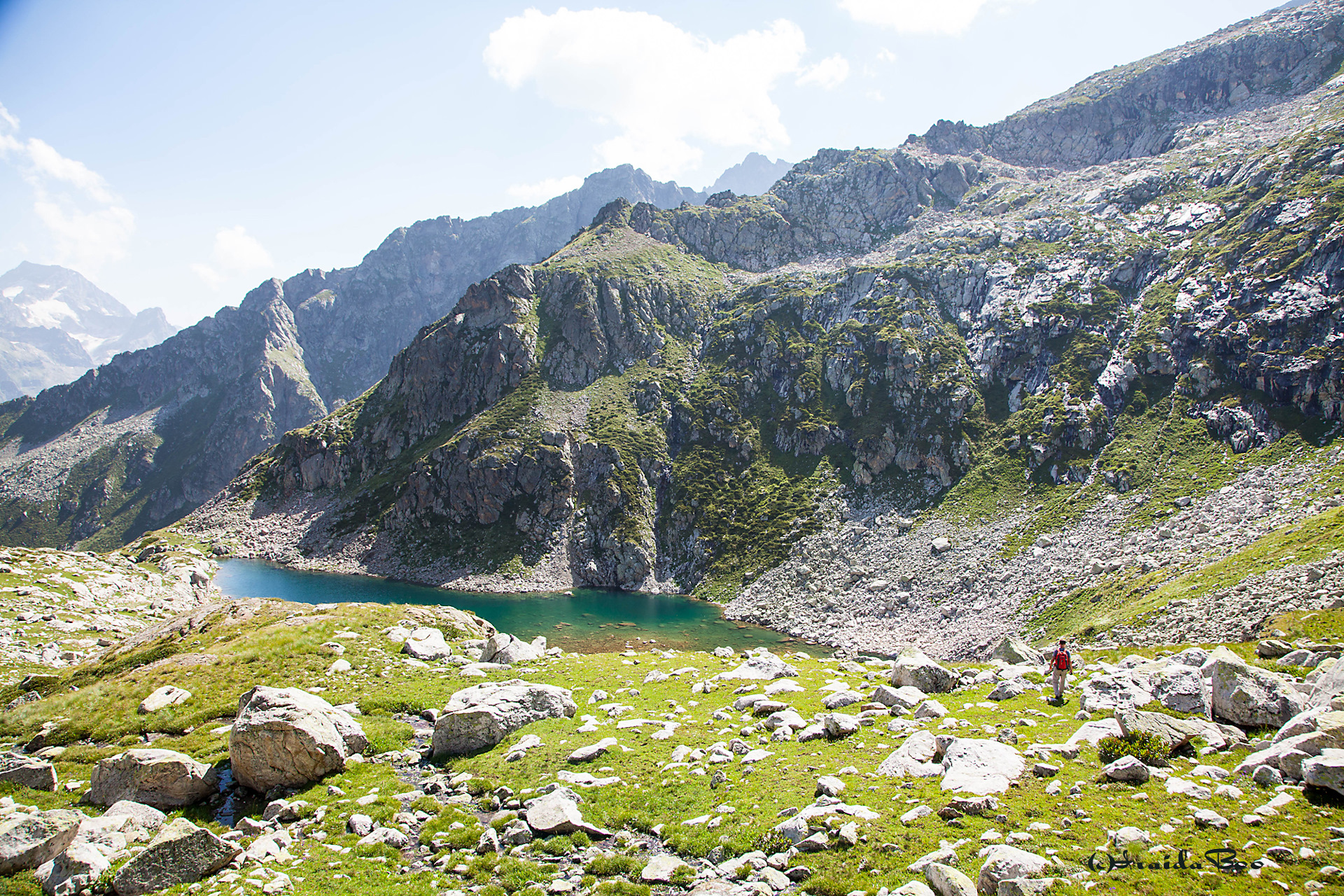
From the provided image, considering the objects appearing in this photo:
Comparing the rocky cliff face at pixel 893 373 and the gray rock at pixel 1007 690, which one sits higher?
the rocky cliff face at pixel 893 373

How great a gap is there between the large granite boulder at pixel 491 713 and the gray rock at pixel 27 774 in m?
10.5

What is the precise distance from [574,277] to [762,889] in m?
173

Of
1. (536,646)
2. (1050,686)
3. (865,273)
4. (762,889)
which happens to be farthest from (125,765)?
(865,273)

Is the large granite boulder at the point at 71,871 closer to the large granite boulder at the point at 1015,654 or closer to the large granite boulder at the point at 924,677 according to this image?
the large granite boulder at the point at 924,677

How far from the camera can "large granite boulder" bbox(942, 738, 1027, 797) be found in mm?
14016

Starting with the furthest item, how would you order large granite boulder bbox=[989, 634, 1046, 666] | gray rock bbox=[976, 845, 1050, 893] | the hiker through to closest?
large granite boulder bbox=[989, 634, 1046, 666], the hiker, gray rock bbox=[976, 845, 1050, 893]

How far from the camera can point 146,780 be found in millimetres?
15875

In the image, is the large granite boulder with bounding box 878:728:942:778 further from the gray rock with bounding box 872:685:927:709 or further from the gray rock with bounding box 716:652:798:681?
the gray rock with bounding box 716:652:798:681

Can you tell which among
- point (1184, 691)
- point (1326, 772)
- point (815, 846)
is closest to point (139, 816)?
point (815, 846)

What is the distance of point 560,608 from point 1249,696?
89153 millimetres

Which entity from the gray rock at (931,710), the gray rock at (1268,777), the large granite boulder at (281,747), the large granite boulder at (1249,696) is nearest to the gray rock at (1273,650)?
the large granite boulder at (1249,696)

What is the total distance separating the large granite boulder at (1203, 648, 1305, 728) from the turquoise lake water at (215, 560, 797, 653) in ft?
184

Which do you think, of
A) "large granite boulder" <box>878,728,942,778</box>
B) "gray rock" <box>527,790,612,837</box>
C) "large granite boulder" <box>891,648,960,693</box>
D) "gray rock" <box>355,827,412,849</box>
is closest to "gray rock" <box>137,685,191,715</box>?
"gray rock" <box>355,827,412,849</box>

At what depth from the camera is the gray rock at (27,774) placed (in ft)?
54.0
